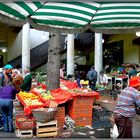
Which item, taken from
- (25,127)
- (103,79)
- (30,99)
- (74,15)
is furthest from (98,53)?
(74,15)

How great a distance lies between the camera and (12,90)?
31.8 feet

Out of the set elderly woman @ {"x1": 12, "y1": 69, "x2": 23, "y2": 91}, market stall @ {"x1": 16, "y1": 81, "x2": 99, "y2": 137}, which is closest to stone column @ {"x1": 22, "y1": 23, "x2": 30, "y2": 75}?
elderly woman @ {"x1": 12, "y1": 69, "x2": 23, "y2": 91}

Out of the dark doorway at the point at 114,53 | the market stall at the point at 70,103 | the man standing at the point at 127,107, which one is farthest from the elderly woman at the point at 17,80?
the dark doorway at the point at 114,53

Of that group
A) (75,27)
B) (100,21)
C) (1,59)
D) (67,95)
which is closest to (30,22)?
(75,27)

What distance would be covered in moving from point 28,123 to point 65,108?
73.2 inches

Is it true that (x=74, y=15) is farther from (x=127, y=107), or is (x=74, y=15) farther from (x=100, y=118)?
(x=100, y=118)

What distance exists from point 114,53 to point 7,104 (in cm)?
1839

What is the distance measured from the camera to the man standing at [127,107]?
6.24m

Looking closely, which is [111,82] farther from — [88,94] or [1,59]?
[1,59]

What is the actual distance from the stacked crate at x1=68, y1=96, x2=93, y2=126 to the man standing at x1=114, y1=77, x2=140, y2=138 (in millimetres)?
3852

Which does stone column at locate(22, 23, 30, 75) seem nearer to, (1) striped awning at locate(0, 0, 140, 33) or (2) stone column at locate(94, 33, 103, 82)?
(2) stone column at locate(94, 33, 103, 82)

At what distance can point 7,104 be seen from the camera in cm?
965

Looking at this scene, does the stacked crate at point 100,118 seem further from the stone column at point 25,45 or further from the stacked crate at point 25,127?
the stone column at point 25,45

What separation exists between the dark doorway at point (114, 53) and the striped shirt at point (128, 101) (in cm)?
1996
